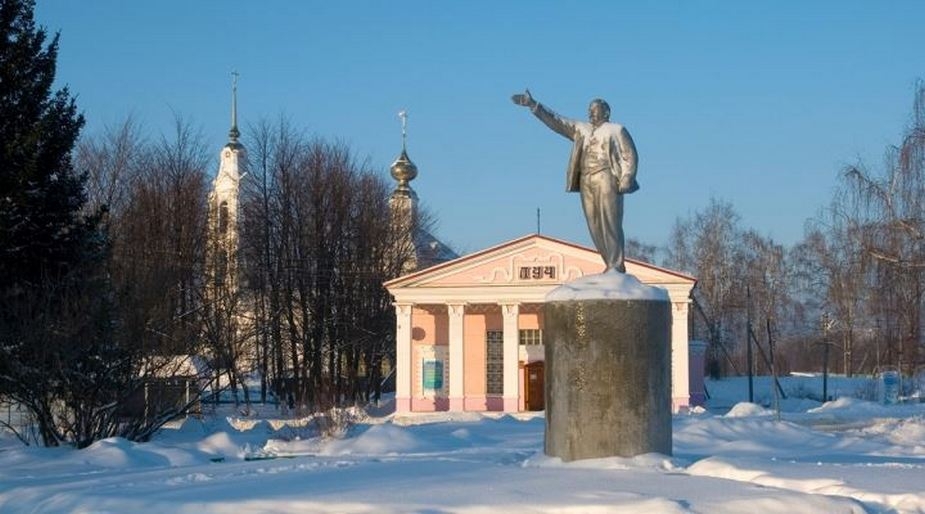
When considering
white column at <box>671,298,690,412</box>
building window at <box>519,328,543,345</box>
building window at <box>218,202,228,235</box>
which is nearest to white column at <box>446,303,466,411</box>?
building window at <box>519,328,543,345</box>

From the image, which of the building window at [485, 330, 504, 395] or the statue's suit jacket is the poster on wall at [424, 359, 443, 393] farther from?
the statue's suit jacket

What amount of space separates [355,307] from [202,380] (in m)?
21.9

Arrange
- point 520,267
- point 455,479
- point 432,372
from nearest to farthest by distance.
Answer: point 455,479
point 520,267
point 432,372

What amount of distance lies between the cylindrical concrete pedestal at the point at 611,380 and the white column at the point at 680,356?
2279cm

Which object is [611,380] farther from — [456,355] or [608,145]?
[456,355]

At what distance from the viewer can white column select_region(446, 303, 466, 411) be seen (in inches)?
1411

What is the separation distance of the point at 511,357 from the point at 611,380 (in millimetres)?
24919

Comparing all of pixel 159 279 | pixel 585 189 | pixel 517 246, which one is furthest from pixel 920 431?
pixel 517 246

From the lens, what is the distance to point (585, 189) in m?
11.8

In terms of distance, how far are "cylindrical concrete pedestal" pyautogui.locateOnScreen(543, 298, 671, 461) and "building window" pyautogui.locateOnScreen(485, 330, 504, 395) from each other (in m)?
26.5

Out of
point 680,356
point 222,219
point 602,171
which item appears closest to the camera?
point 602,171

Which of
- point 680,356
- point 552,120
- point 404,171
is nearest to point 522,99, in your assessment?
point 552,120

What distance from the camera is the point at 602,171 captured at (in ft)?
38.2

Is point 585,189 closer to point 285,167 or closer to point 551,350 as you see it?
point 551,350
